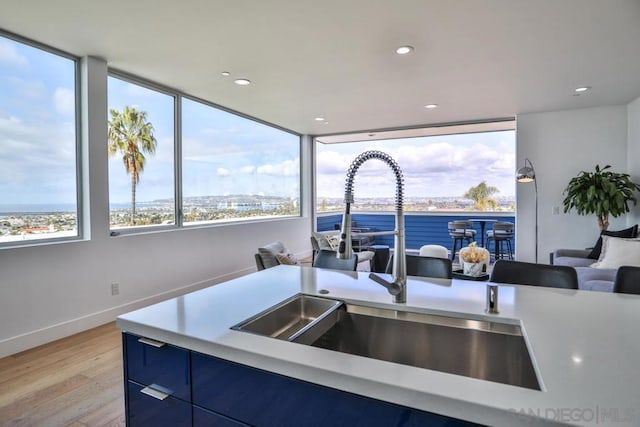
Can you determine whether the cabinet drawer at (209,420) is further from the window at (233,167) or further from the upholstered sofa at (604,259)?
the window at (233,167)

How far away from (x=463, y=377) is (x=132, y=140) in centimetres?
409

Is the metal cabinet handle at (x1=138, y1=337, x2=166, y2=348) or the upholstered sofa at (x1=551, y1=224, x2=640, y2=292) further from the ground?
the metal cabinet handle at (x1=138, y1=337, x2=166, y2=348)

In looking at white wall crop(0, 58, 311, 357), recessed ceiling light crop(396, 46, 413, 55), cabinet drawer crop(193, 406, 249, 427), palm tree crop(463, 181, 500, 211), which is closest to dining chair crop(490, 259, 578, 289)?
cabinet drawer crop(193, 406, 249, 427)

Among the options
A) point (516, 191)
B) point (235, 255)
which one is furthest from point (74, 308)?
point (516, 191)

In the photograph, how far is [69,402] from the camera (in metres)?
2.18

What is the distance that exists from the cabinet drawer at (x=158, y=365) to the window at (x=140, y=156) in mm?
2998

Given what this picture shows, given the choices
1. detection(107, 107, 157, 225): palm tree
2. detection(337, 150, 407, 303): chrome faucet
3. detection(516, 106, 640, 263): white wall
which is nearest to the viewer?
detection(337, 150, 407, 303): chrome faucet

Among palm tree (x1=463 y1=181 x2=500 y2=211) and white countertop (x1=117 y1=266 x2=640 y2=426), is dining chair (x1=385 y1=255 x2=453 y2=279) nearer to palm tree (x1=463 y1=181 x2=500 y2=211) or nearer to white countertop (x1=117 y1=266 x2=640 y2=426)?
white countertop (x1=117 y1=266 x2=640 y2=426)

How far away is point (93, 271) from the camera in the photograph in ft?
11.1

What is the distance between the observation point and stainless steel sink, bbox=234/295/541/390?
111cm

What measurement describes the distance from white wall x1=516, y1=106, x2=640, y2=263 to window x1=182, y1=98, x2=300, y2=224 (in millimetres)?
4055

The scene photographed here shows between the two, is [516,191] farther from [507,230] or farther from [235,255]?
[235,255]

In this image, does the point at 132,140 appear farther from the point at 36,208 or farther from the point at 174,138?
the point at 36,208

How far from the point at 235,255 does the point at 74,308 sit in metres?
2.27
